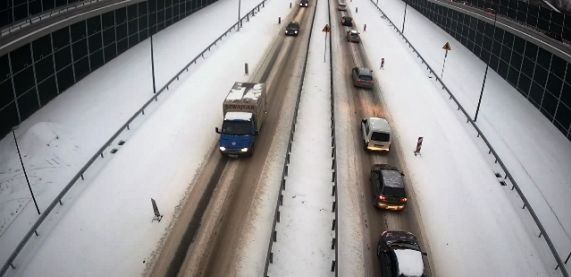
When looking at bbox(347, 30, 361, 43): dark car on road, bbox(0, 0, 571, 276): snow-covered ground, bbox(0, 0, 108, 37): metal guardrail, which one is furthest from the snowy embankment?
bbox(0, 0, 108, 37): metal guardrail

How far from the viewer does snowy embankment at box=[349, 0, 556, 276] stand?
55.9 feet

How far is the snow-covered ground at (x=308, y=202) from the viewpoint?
650 inches

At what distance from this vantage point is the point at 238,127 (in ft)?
76.6

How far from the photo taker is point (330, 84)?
116 feet

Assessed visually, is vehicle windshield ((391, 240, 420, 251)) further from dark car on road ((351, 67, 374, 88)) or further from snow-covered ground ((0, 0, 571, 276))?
dark car on road ((351, 67, 374, 88))

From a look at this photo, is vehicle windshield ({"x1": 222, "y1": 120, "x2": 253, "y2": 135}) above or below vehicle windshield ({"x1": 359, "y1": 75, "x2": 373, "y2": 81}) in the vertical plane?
below

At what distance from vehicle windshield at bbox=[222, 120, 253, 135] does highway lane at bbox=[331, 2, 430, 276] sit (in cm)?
571

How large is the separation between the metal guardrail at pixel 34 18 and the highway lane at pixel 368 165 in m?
22.5

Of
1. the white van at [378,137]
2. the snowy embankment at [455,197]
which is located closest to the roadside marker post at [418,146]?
the snowy embankment at [455,197]

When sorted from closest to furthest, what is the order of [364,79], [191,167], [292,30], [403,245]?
1. [403,245]
2. [191,167]
3. [364,79]
4. [292,30]

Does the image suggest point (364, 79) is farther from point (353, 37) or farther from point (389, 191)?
point (353, 37)

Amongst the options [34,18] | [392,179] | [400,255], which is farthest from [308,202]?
[34,18]

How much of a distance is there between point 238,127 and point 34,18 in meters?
18.9

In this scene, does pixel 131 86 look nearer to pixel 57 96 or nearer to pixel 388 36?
pixel 57 96
